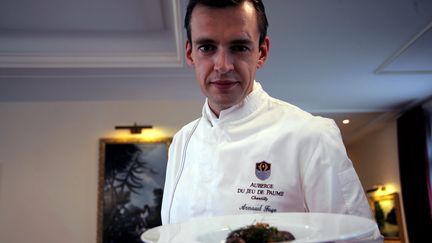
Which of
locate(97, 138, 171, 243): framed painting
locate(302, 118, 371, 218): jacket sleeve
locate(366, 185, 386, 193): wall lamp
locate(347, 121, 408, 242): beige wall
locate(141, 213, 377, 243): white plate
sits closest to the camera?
locate(141, 213, 377, 243): white plate

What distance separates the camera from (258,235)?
1.90 ft

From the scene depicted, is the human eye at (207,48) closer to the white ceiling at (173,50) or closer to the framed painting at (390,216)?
the white ceiling at (173,50)

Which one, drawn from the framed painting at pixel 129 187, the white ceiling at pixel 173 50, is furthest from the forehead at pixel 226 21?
the framed painting at pixel 129 187

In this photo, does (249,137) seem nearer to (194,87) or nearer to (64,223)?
(194,87)

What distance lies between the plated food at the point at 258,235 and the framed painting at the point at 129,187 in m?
3.76

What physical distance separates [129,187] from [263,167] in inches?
146

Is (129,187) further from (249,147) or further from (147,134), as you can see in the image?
(249,147)

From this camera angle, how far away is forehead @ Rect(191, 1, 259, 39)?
861mm

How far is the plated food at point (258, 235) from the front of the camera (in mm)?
561

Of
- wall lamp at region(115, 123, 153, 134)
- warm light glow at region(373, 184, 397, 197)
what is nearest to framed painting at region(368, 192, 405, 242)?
warm light glow at region(373, 184, 397, 197)

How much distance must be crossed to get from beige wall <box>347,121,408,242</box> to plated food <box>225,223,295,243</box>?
6248mm

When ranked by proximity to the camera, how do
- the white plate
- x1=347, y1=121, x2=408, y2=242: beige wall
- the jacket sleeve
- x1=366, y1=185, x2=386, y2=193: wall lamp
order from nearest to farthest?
the white plate → the jacket sleeve → x1=347, y1=121, x2=408, y2=242: beige wall → x1=366, y1=185, x2=386, y2=193: wall lamp

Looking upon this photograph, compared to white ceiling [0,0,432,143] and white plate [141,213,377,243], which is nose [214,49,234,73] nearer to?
white plate [141,213,377,243]

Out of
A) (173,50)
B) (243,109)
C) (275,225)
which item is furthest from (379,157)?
(275,225)
